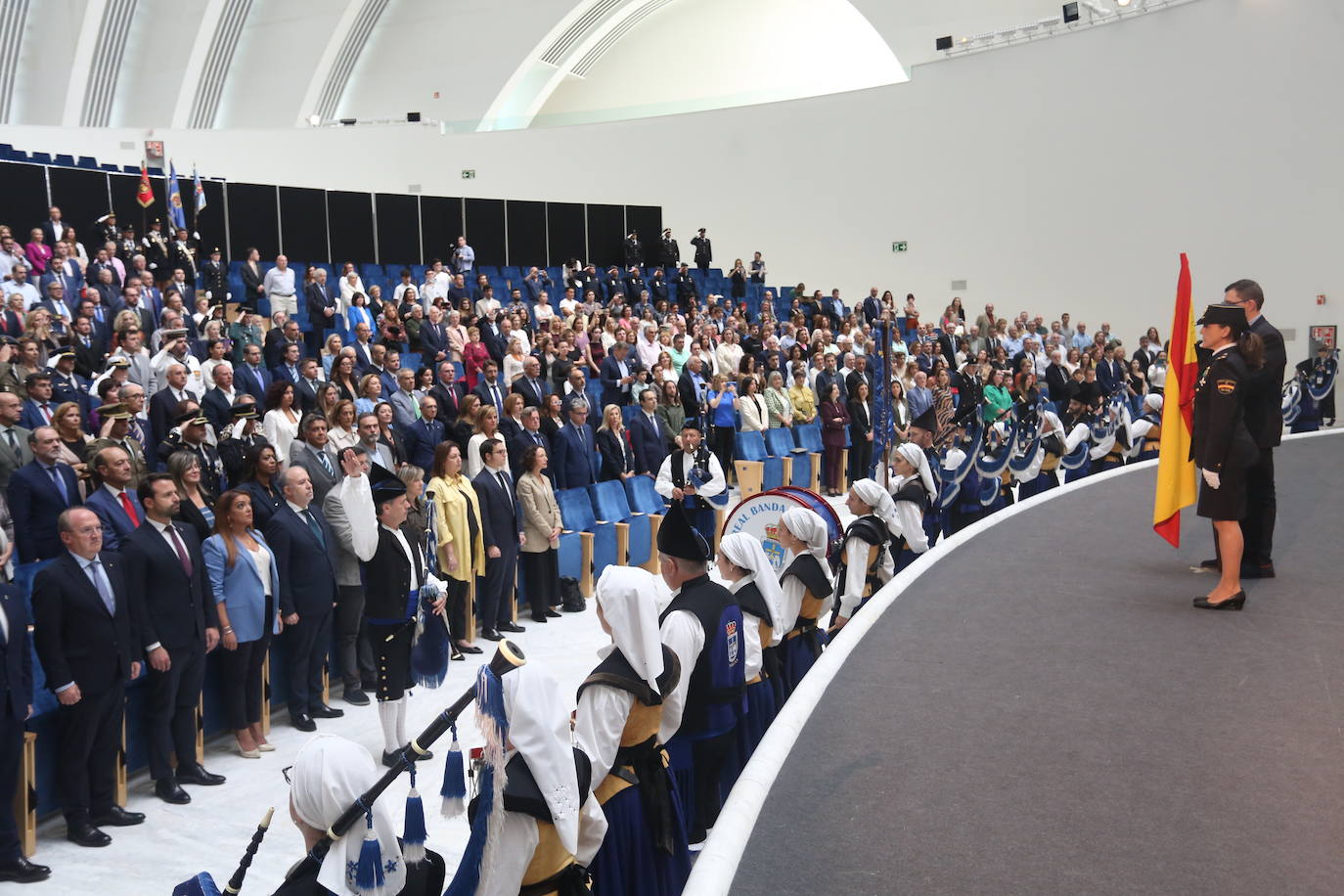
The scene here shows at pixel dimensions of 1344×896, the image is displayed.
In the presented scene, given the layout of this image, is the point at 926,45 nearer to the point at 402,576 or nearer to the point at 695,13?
the point at 695,13

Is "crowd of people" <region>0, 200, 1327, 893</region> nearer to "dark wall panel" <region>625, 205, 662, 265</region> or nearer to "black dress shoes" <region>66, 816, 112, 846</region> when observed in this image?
"black dress shoes" <region>66, 816, 112, 846</region>

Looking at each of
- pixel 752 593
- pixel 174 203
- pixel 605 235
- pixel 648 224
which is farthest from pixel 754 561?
pixel 648 224

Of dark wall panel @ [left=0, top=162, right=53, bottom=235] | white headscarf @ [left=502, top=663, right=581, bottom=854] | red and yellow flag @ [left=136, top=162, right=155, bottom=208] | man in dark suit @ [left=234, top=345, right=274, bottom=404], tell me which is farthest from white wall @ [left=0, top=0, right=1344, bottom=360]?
white headscarf @ [left=502, top=663, right=581, bottom=854]

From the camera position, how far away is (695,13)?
3011 centimetres

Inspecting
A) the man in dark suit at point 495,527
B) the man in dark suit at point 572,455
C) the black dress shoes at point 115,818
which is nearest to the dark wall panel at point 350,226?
the man in dark suit at point 572,455

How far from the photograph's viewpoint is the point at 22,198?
16.7 m

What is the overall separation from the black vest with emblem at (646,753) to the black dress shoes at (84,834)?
122 inches

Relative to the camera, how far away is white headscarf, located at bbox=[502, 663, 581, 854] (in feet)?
10.2

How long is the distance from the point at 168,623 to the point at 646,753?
339cm

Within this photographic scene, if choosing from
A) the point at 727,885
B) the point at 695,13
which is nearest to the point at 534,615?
the point at 727,885

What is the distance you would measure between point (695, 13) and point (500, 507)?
80.1 ft

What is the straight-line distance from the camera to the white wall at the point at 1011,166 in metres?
22.8

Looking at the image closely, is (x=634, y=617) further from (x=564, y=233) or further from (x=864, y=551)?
(x=564, y=233)

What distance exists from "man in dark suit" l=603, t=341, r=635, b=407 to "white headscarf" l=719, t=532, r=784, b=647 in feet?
31.5
